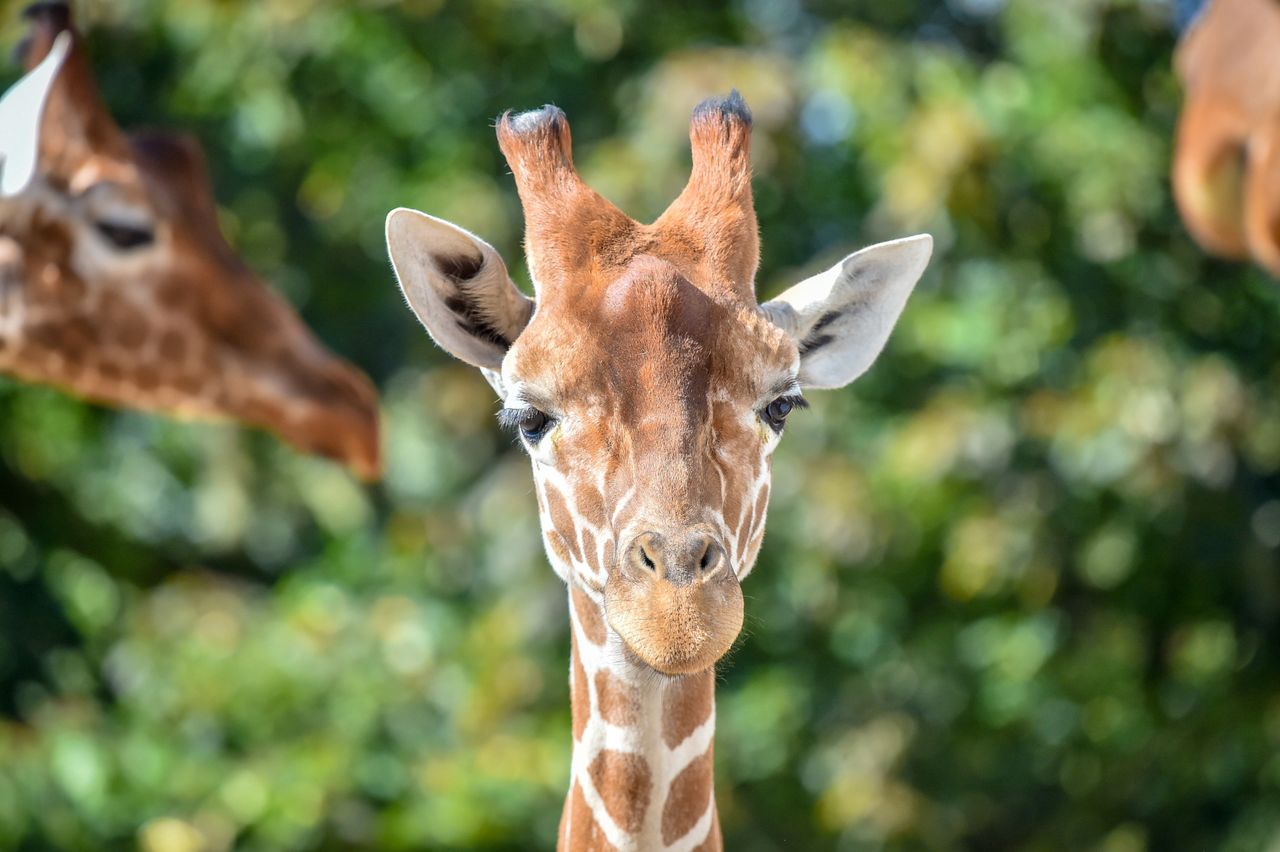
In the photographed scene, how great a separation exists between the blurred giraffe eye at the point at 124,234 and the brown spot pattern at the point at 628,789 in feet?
6.61

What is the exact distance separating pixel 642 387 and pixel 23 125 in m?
1.90

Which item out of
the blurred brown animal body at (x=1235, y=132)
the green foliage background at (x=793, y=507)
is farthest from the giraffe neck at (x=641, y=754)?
the green foliage background at (x=793, y=507)

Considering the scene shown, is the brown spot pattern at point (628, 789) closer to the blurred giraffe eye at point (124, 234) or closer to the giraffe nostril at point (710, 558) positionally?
the giraffe nostril at point (710, 558)

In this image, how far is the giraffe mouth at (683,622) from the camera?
1.96 metres

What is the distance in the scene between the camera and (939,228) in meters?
7.29

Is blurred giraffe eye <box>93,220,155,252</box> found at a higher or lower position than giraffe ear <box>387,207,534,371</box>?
lower

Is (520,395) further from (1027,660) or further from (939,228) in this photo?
(1027,660)

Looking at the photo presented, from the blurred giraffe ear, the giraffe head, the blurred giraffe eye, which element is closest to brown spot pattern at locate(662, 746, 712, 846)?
the giraffe head

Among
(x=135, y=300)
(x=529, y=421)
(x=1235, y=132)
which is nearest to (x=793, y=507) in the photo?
(x=135, y=300)

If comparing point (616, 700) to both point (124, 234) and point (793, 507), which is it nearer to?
point (124, 234)

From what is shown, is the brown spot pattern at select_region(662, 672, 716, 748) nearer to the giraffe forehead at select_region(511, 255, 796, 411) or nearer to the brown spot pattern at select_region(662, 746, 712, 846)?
the brown spot pattern at select_region(662, 746, 712, 846)

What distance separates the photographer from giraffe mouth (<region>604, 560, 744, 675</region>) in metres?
1.96

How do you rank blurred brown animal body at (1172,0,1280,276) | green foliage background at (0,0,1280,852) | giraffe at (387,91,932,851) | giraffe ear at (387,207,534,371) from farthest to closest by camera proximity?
green foliage background at (0,0,1280,852) → blurred brown animal body at (1172,0,1280,276) → giraffe ear at (387,207,534,371) → giraffe at (387,91,932,851)

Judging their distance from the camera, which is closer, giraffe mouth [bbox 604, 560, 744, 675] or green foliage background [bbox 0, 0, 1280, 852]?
giraffe mouth [bbox 604, 560, 744, 675]
